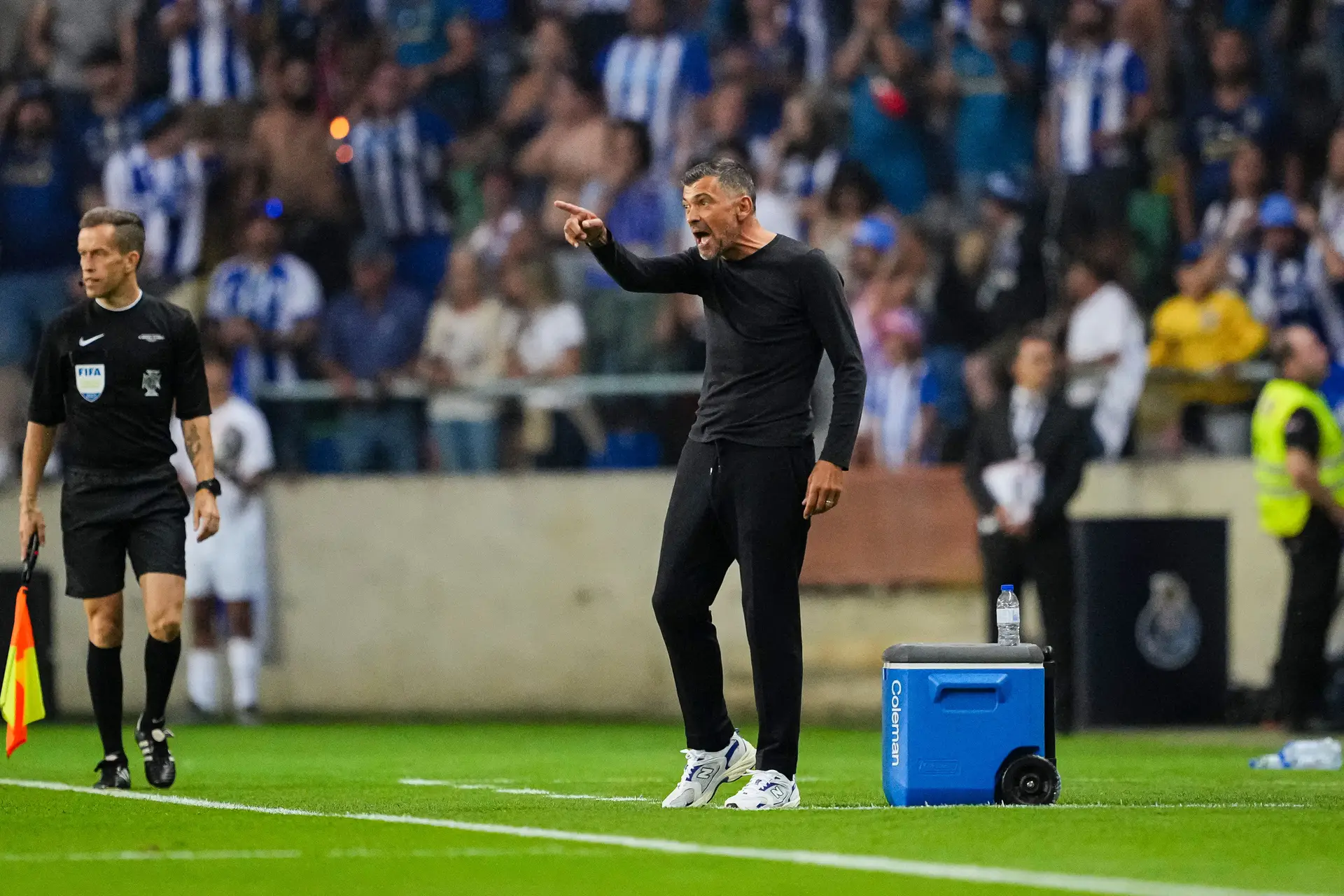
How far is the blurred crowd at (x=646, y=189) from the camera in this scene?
14.5 meters

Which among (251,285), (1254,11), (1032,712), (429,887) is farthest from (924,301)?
(429,887)

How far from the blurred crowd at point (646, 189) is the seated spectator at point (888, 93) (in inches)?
1.0

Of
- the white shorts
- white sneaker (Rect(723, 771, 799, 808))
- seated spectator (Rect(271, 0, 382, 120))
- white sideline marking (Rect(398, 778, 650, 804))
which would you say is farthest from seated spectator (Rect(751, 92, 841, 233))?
white sneaker (Rect(723, 771, 799, 808))

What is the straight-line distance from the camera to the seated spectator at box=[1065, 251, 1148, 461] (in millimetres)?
14320

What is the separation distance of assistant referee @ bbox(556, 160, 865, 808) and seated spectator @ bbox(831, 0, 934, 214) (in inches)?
316

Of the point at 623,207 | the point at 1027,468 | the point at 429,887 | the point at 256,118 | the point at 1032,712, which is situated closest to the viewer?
the point at 429,887

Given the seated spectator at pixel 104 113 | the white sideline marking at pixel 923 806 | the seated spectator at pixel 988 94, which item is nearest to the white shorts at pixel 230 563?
the seated spectator at pixel 104 113

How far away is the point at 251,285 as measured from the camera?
643 inches

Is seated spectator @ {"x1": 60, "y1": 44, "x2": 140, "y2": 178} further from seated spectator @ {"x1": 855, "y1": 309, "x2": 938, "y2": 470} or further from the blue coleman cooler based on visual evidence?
the blue coleman cooler

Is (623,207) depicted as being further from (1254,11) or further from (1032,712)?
(1032,712)

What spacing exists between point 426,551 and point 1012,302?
4.35m

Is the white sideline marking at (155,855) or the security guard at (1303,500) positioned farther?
the security guard at (1303,500)

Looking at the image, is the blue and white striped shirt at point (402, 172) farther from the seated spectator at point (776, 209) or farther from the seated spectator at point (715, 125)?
the seated spectator at point (776, 209)

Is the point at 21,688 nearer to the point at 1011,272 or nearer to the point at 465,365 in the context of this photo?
the point at 465,365
